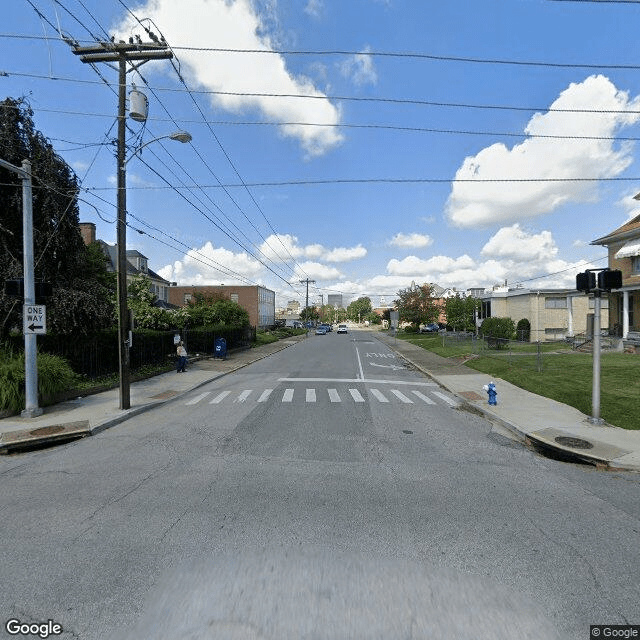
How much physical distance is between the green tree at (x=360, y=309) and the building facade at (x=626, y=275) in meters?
127

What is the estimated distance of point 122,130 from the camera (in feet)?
34.6

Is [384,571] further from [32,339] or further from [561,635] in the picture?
[32,339]

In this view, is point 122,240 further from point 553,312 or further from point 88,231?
point 553,312

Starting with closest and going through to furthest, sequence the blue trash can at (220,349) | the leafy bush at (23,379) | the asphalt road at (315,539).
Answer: the asphalt road at (315,539) → the leafy bush at (23,379) → the blue trash can at (220,349)

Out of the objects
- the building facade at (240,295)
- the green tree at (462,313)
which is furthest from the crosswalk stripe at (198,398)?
the building facade at (240,295)

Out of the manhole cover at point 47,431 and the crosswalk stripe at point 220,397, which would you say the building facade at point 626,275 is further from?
the manhole cover at point 47,431

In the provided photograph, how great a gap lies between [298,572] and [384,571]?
0.74 meters

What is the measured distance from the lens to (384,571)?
329 cm

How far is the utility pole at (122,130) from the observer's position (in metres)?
10.1

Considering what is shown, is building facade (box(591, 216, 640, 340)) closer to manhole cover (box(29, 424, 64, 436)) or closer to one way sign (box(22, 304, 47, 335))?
manhole cover (box(29, 424, 64, 436))

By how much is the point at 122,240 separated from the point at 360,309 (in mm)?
149368

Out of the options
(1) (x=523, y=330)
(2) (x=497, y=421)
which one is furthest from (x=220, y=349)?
(1) (x=523, y=330)

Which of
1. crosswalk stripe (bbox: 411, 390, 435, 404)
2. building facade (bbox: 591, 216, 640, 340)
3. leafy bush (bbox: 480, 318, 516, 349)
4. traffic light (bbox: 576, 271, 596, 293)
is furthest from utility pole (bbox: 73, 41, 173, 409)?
building facade (bbox: 591, 216, 640, 340)

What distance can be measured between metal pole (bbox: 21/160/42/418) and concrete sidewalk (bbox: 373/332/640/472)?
11.4m
